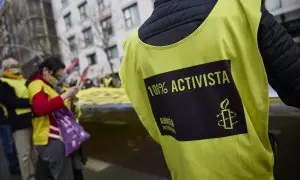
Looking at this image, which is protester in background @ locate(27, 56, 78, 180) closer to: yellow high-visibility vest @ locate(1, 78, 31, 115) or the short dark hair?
the short dark hair

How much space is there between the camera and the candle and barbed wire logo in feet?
4.19

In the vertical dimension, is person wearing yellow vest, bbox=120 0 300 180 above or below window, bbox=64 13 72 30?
below

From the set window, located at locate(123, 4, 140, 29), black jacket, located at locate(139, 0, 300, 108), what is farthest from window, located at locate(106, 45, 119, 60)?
black jacket, located at locate(139, 0, 300, 108)

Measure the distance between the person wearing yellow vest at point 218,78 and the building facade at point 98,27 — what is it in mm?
24614

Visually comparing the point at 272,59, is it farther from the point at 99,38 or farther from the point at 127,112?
the point at 99,38

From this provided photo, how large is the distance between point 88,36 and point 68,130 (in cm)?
3192

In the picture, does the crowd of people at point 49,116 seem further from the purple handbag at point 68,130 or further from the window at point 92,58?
the window at point 92,58

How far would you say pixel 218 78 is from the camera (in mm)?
1266

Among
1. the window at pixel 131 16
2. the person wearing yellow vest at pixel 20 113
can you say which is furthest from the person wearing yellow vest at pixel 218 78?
the window at pixel 131 16

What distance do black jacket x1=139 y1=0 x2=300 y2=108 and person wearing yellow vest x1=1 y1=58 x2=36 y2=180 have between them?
293 cm

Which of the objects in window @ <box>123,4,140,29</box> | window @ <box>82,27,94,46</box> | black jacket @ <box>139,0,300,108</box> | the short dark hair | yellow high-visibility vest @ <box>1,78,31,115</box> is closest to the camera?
black jacket @ <box>139,0,300,108</box>

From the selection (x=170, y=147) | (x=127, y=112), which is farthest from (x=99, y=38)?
(x=170, y=147)

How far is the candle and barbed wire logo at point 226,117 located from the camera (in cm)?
128

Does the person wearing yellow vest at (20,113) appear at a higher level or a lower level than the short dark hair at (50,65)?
lower
